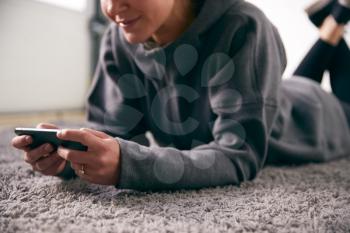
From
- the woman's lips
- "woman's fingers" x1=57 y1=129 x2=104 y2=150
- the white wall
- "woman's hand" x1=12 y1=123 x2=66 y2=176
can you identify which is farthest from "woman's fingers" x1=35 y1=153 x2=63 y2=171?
the white wall

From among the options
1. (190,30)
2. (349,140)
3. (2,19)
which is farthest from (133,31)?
(2,19)

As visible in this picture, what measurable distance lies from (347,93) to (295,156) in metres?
0.44

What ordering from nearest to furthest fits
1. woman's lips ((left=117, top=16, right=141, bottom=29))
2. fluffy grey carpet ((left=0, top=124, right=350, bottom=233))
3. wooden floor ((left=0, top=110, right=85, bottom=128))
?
fluffy grey carpet ((left=0, top=124, right=350, bottom=233)), woman's lips ((left=117, top=16, right=141, bottom=29)), wooden floor ((left=0, top=110, right=85, bottom=128))

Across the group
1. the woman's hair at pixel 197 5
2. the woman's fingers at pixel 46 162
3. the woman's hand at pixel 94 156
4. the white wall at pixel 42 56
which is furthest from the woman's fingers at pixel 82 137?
the white wall at pixel 42 56

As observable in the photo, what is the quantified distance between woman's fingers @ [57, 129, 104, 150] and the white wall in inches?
48.7

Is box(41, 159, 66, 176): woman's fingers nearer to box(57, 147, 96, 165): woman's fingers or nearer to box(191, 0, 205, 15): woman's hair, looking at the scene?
box(57, 147, 96, 165): woman's fingers

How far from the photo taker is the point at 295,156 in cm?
88

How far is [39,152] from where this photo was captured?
581 millimetres

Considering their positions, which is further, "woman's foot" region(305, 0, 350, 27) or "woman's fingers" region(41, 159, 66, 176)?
"woman's foot" region(305, 0, 350, 27)

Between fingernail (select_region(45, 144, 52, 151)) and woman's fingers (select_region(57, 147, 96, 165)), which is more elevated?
woman's fingers (select_region(57, 147, 96, 165))

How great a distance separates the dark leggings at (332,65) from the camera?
1.21 meters

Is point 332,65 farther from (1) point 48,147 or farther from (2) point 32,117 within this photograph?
(2) point 32,117

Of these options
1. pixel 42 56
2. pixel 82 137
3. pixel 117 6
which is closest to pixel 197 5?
pixel 117 6

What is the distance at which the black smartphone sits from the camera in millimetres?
522
